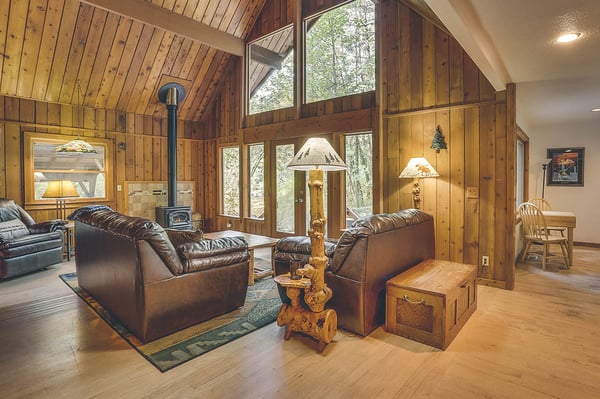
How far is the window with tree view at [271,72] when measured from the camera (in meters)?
6.10

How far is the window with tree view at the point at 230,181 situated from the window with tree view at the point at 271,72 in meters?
1.16

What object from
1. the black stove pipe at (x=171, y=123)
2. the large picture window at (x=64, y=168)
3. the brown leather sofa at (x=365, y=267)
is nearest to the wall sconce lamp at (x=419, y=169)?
the brown leather sofa at (x=365, y=267)

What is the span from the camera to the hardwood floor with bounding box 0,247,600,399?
6.33 ft

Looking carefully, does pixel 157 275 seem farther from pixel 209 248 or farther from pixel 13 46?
pixel 13 46

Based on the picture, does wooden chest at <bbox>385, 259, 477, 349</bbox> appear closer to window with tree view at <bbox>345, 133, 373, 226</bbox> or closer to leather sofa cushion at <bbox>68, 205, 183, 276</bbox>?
leather sofa cushion at <bbox>68, 205, 183, 276</bbox>

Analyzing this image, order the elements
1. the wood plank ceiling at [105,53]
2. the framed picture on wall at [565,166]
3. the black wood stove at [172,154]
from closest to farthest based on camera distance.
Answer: the wood plank ceiling at [105,53]
the framed picture on wall at [565,166]
the black wood stove at [172,154]

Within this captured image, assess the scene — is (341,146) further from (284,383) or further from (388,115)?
(284,383)

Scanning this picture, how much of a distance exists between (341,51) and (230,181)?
373cm

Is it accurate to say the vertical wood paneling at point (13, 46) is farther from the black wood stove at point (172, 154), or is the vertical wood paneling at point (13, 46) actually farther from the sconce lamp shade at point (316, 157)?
the sconce lamp shade at point (316, 157)

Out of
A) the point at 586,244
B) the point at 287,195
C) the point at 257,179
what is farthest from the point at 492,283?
the point at 257,179

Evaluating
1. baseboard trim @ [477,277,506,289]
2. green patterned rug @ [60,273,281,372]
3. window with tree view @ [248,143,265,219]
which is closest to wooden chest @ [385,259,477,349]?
green patterned rug @ [60,273,281,372]

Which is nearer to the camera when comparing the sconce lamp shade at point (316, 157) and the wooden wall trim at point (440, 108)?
the sconce lamp shade at point (316, 157)

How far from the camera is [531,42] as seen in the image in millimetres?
2617

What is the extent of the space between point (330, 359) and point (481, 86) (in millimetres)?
3543
